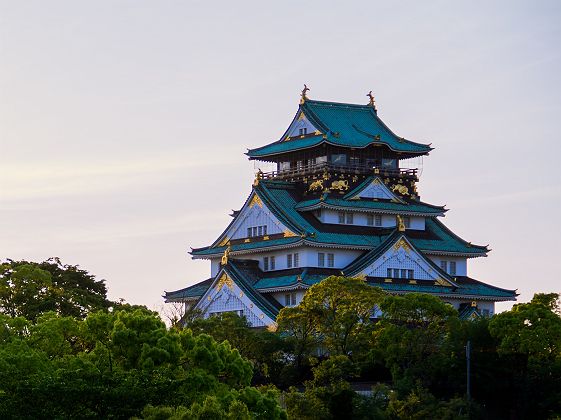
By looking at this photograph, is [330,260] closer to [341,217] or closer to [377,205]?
[341,217]

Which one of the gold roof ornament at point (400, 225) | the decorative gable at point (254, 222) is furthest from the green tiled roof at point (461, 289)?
the decorative gable at point (254, 222)

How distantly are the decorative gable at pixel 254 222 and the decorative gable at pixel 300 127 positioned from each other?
5915 millimetres

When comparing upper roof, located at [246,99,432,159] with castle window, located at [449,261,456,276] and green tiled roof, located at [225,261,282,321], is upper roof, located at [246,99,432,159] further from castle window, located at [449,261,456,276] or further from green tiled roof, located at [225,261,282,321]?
green tiled roof, located at [225,261,282,321]

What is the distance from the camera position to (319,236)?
90750mm

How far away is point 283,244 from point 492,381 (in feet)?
68.2

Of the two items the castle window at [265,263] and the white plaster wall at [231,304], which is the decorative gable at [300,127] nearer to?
the castle window at [265,263]

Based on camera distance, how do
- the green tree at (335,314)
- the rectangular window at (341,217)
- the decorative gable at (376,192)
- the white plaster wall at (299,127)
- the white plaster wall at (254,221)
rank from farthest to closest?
the white plaster wall at (299,127) < the decorative gable at (376,192) < the rectangular window at (341,217) < the white plaster wall at (254,221) < the green tree at (335,314)

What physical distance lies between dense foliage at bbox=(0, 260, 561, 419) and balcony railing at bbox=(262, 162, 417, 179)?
13474 mm

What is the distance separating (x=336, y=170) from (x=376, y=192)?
114 inches

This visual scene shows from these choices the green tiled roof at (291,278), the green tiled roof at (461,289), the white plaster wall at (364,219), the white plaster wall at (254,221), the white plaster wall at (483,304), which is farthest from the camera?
the white plaster wall at (483,304)

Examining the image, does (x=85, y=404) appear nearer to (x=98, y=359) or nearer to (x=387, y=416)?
(x=98, y=359)

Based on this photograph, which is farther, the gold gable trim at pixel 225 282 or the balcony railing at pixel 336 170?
the balcony railing at pixel 336 170

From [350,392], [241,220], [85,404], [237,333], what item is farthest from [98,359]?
[241,220]

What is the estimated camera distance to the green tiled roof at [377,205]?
92688 millimetres
